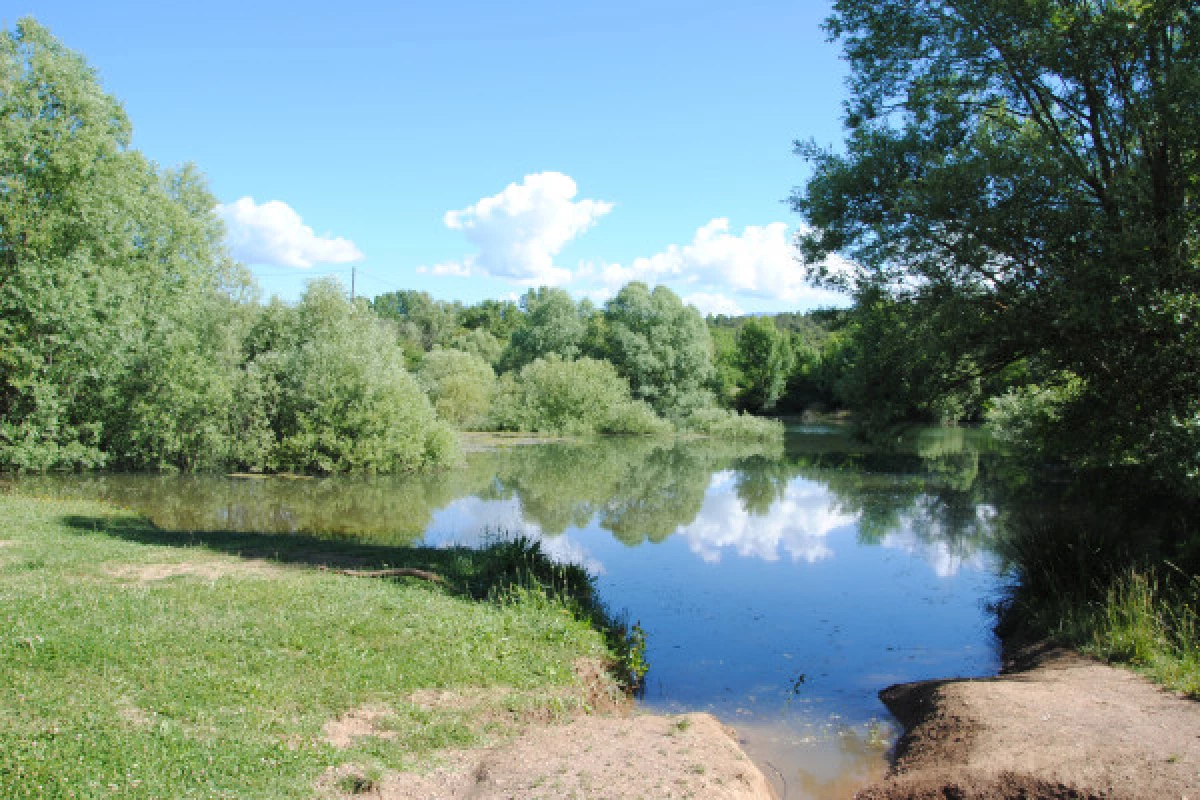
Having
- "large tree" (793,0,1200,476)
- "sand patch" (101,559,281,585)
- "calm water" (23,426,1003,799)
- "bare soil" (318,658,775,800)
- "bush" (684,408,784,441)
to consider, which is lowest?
"calm water" (23,426,1003,799)

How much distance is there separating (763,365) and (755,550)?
2151 inches

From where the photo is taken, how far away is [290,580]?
9.27 metres

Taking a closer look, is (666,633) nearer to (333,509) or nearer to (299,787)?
(299,787)

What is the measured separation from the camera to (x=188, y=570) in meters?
9.63

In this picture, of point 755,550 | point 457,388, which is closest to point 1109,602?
point 755,550

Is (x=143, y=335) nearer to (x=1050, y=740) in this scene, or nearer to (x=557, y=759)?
(x=557, y=759)

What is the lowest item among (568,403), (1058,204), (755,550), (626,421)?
(755,550)

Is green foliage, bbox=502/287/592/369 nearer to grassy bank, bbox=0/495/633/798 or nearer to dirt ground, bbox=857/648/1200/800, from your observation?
grassy bank, bbox=0/495/633/798

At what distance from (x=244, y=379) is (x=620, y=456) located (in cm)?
1571

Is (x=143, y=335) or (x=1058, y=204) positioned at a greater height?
(x=1058, y=204)

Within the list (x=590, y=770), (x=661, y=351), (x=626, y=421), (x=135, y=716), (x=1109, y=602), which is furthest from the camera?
(x=661, y=351)

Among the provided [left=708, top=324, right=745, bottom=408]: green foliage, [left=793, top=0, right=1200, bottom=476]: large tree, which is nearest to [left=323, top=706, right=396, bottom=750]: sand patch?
[left=793, top=0, right=1200, bottom=476]: large tree

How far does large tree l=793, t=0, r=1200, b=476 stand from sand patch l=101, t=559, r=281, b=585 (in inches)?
359

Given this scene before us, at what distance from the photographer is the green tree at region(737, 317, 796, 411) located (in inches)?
2687
